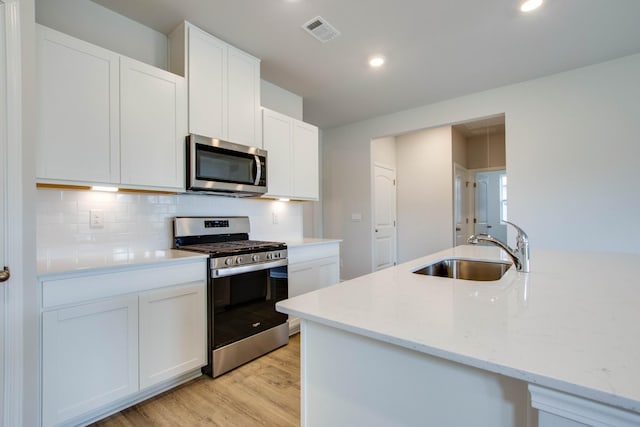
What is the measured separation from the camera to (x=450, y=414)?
2.40ft

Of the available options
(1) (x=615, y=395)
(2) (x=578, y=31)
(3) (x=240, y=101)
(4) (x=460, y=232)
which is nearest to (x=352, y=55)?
(3) (x=240, y=101)

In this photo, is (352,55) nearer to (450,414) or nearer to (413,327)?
(413,327)

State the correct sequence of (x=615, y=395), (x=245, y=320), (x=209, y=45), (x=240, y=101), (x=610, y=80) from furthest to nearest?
(x=610, y=80) → (x=240, y=101) → (x=209, y=45) → (x=245, y=320) → (x=615, y=395)

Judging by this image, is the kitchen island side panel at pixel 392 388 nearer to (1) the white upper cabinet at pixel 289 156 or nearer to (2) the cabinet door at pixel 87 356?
(2) the cabinet door at pixel 87 356

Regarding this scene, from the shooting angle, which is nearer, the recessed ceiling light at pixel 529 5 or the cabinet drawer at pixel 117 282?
the cabinet drawer at pixel 117 282

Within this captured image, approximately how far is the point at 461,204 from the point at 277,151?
3.79 metres

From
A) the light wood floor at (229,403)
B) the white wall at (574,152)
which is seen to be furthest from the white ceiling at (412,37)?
the light wood floor at (229,403)

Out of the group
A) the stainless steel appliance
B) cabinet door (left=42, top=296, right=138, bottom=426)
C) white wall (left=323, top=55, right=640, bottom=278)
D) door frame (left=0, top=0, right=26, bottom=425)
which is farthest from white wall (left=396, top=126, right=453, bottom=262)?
door frame (left=0, top=0, right=26, bottom=425)

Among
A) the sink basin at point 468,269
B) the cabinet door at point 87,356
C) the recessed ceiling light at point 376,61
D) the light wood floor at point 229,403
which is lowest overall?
the light wood floor at point 229,403

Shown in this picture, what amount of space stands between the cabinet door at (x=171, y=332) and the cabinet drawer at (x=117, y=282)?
0.06 metres

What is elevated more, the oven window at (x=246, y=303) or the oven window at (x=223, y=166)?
the oven window at (x=223, y=166)

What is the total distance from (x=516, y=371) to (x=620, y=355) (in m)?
0.24

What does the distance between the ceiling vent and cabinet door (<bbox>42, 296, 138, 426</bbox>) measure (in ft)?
7.54

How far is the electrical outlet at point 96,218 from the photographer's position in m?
2.00
